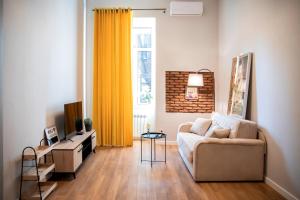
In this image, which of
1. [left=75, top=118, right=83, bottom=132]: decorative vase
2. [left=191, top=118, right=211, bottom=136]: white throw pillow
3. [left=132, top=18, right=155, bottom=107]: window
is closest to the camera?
[left=75, top=118, right=83, bottom=132]: decorative vase

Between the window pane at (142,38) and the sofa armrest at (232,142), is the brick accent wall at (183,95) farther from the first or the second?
the sofa armrest at (232,142)

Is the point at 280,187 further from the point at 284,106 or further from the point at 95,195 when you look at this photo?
the point at 95,195

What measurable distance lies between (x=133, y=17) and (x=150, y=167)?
3.39 m

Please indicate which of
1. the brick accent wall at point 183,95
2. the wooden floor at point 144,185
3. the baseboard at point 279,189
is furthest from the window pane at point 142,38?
the baseboard at point 279,189

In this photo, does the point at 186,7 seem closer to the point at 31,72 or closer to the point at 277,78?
the point at 277,78

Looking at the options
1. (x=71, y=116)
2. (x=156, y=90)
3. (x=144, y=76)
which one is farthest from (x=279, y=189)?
(x=144, y=76)

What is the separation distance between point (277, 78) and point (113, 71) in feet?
11.4

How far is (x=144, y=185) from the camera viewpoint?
3.66 metres

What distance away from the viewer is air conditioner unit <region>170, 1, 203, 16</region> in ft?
19.7

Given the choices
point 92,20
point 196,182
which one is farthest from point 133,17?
point 196,182

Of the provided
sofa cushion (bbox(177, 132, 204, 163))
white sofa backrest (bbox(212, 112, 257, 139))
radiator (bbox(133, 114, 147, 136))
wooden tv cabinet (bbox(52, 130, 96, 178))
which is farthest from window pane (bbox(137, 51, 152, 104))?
white sofa backrest (bbox(212, 112, 257, 139))

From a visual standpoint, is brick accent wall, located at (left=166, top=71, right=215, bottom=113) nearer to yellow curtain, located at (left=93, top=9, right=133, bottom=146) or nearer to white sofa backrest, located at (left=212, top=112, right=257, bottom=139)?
yellow curtain, located at (left=93, top=9, right=133, bottom=146)

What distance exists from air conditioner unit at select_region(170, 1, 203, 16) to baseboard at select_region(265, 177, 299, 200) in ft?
12.6

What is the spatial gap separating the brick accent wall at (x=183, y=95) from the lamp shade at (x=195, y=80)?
0.27 metres
